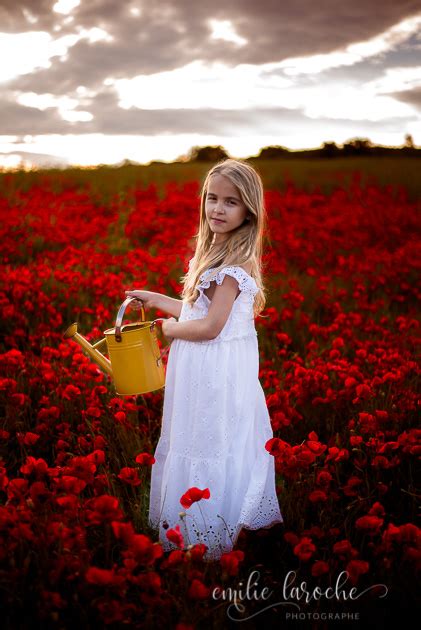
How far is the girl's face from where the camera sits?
2076 mm

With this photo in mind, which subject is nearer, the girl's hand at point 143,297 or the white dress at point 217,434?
the white dress at point 217,434

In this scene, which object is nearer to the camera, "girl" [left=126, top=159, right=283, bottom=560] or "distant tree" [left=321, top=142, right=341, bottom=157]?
"girl" [left=126, top=159, right=283, bottom=560]

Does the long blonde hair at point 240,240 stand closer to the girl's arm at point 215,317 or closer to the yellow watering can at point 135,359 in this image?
the girl's arm at point 215,317

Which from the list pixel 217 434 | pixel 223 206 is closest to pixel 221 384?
pixel 217 434

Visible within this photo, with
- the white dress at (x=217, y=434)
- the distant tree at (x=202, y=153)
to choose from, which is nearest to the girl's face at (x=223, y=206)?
the white dress at (x=217, y=434)

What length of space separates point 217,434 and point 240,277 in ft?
2.03

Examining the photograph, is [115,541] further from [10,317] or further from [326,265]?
[326,265]

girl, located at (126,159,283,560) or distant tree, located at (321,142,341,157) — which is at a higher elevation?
distant tree, located at (321,142,341,157)

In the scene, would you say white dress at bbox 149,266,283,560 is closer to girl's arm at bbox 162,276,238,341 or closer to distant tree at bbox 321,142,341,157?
girl's arm at bbox 162,276,238,341

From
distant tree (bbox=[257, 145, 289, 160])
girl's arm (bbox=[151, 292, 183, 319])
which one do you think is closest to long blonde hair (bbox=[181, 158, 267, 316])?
girl's arm (bbox=[151, 292, 183, 319])

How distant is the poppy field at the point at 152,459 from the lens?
4.90ft

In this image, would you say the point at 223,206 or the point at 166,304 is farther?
the point at 166,304

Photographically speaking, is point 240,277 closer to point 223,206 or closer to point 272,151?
point 223,206

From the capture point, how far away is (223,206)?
209 cm
